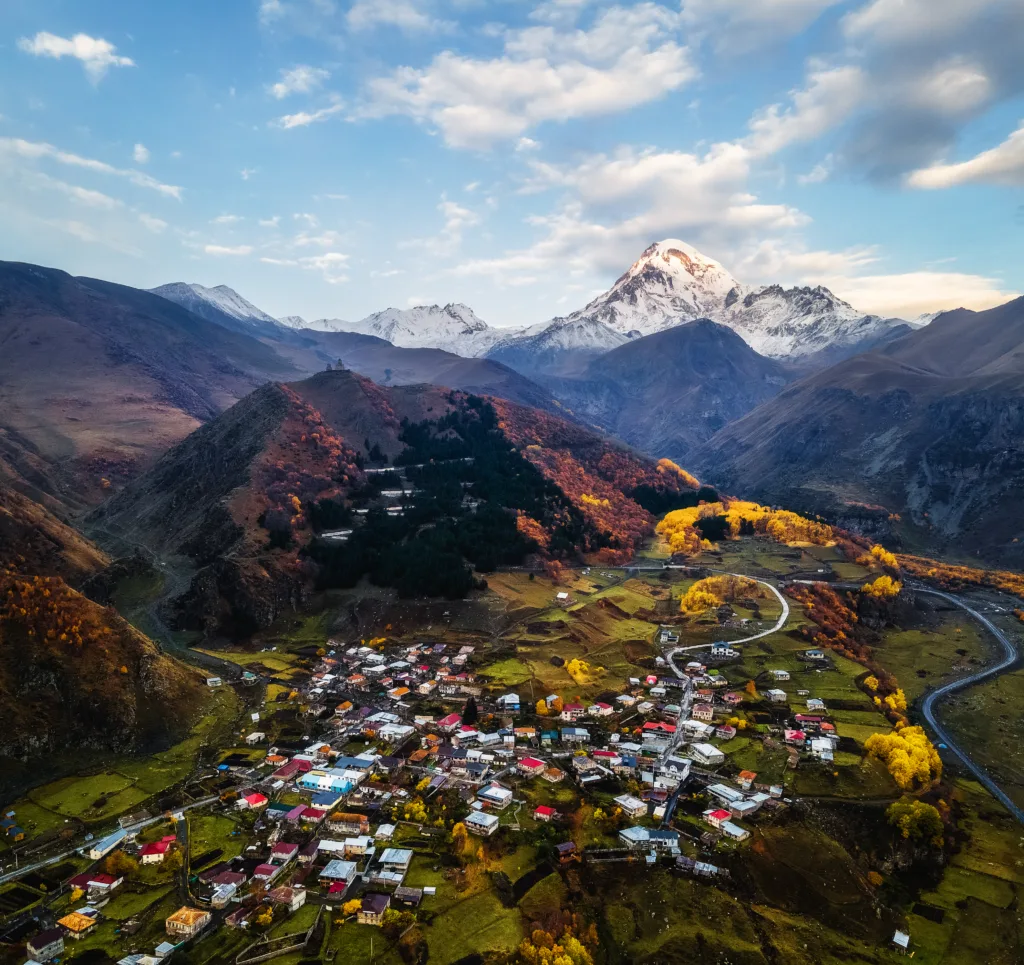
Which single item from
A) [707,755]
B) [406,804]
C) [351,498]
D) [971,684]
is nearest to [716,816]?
[707,755]

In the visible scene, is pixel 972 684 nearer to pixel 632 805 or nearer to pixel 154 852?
pixel 632 805

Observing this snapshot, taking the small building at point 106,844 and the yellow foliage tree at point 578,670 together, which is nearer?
the small building at point 106,844

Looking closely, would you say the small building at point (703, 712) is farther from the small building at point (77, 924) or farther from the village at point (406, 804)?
the small building at point (77, 924)

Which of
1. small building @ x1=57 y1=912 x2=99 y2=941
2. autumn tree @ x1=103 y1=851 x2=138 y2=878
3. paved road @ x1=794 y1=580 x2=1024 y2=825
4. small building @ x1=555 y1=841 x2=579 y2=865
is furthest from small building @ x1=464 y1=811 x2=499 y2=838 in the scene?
paved road @ x1=794 y1=580 x2=1024 y2=825

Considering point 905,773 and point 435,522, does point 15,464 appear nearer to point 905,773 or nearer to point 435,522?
point 435,522

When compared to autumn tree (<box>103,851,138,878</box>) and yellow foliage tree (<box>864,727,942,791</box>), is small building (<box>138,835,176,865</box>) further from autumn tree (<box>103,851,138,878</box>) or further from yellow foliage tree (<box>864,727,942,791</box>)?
yellow foliage tree (<box>864,727,942,791</box>)

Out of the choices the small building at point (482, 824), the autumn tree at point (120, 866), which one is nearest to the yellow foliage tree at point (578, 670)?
the small building at point (482, 824)

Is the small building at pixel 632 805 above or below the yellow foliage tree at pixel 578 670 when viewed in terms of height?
above

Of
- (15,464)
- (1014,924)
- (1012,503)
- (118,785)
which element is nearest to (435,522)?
(118,785)
